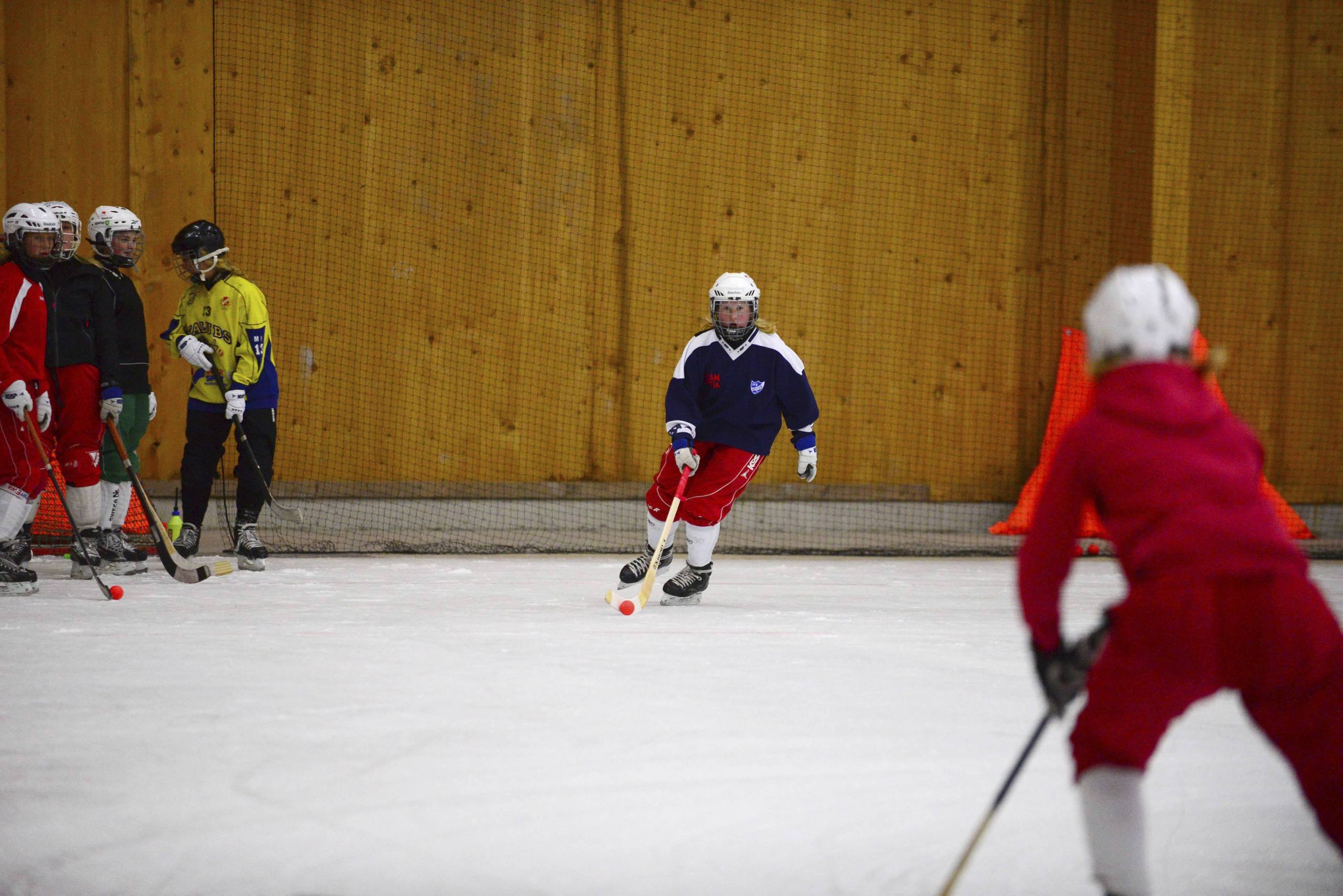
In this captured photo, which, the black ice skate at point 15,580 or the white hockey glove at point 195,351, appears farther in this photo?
the white hockey glove at point 195,351

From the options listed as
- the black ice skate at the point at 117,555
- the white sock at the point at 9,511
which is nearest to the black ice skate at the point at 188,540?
the black ice skate at the point at 117,555

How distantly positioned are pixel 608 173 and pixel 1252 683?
291 inches

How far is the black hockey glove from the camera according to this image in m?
1.81

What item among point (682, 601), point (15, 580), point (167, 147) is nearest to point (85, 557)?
point (15, 580)

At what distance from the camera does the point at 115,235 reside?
5.83 meters

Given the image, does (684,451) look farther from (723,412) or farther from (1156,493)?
(1156,493)

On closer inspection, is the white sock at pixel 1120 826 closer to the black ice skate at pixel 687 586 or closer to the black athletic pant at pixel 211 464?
the black ice skate at pixel 687 586

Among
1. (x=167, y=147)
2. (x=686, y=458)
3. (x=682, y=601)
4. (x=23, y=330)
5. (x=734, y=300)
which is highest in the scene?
(x=167, y=147)

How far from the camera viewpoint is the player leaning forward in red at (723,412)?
16.9ft

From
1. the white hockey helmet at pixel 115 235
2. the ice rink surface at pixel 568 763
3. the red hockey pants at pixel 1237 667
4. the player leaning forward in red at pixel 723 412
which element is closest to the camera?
the red hockey pants at pixel 1237 667

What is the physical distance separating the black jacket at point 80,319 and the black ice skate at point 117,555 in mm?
743

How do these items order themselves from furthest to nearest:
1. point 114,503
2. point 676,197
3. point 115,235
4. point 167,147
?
point 676,197 < point 167,147 < point 114,503 < point 115,235

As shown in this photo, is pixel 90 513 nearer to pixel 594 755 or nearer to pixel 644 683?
pixel 644 683

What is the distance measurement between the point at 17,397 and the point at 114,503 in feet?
3.17
